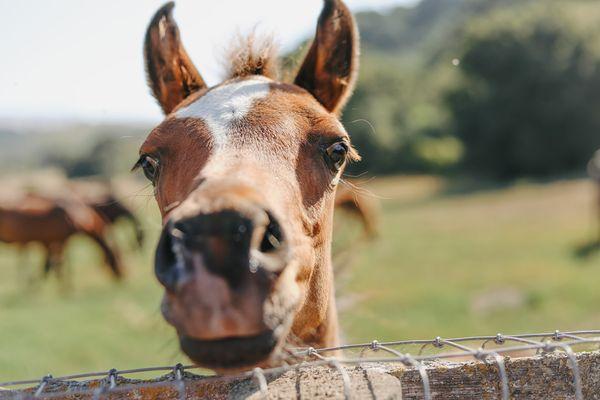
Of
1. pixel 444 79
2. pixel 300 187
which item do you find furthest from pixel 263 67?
pixel 444 79

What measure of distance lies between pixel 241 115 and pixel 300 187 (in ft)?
1.20

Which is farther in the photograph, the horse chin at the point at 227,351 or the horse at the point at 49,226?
the horse at the point at 49,226

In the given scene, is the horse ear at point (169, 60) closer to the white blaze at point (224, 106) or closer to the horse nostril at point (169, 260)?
the white blaze at point (224, 106)

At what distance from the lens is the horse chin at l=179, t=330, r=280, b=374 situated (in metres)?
1.60

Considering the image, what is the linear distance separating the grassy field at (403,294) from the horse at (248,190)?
1032mm

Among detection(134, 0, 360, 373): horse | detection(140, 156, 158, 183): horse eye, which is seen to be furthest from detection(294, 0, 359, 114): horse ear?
detection(140, 156, 158, 183): horse eye

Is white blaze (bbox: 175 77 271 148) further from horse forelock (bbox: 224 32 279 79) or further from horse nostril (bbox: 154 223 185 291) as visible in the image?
horse nostril (bbox: 154 223 185 291)


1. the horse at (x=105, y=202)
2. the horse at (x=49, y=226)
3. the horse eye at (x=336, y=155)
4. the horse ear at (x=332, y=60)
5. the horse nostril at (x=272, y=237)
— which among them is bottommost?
the horse nostril at (x=272, y=237)

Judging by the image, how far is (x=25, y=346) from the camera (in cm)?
898

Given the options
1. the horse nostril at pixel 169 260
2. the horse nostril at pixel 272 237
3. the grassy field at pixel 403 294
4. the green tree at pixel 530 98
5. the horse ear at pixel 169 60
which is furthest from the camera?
the green tree at pixel 530 98

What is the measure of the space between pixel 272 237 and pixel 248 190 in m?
0.15

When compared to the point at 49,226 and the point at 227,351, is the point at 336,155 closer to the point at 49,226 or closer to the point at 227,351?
the point at 227,351

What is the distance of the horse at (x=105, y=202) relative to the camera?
54.1 ft

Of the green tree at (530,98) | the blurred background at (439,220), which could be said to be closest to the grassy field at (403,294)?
the blurred background at (439,220)
